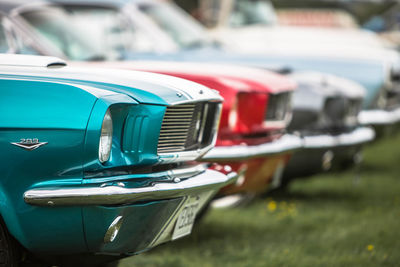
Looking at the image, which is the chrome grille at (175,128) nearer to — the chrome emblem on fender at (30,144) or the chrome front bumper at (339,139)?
the chrome emblem on fender at (30,144)

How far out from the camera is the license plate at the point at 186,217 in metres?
3.82

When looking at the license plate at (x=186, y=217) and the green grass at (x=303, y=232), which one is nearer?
the license plate at (x=186, y=217)

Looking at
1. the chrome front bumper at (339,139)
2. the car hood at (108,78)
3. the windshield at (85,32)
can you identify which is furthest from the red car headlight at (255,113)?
the windshield at (85,32)

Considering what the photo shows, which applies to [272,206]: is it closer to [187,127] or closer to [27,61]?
[187,127]

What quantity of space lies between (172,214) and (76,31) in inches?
119

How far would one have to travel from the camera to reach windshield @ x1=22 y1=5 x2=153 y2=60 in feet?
19.7

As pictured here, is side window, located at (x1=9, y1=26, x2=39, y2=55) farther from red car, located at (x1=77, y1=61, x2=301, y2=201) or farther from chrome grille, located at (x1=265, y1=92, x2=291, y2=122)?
chrome grille, located at (x1=265, y1=92, x2=291, y2=122)

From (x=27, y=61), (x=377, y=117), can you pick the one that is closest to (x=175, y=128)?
(x=27, y=61)

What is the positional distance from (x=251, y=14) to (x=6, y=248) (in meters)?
9.09

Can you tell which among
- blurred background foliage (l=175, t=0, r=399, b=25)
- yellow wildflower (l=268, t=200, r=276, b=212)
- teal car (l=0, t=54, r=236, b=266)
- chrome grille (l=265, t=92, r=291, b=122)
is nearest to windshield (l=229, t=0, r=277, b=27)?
blurred background foliage (l=175, t=0, r=399, b=25)

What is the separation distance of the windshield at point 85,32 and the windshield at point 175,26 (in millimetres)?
482

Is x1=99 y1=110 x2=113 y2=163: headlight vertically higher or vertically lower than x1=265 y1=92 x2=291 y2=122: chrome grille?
higher

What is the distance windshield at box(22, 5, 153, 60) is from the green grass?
1719 mm

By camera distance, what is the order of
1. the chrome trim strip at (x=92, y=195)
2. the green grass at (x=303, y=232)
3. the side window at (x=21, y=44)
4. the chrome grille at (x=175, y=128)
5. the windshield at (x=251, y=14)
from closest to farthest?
the chrome trim strip at (x=92, y=195)
the chrome grille at (x=175, y=128)
the green grass at (x=303, y=232)
the side window at (x=21, y=44)
the windshield at (x=251, y=14)
